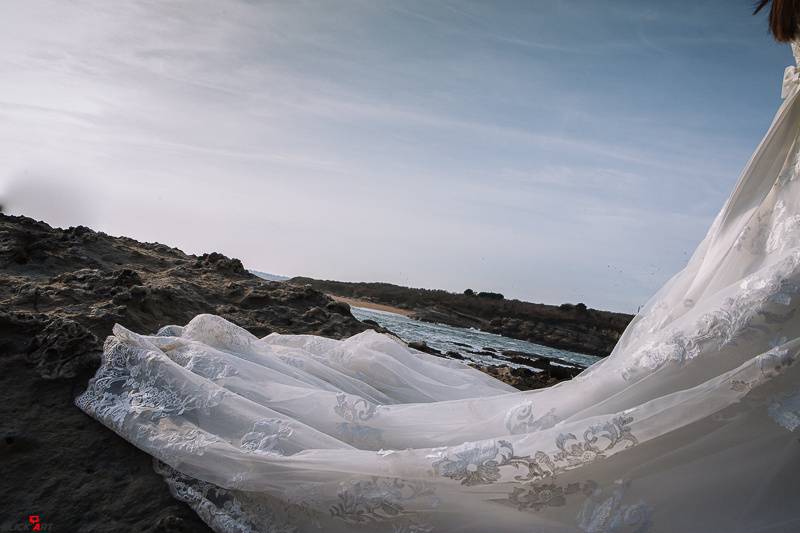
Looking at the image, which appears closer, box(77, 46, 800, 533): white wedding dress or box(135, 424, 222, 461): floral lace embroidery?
box(77, 46, 800, 533): white wedding dress

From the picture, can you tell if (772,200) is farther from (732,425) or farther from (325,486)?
(325,486)

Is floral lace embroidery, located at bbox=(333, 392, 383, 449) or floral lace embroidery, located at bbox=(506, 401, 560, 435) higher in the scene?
floral lace embroidery, located at bbox=(506, 401, 560, 435)

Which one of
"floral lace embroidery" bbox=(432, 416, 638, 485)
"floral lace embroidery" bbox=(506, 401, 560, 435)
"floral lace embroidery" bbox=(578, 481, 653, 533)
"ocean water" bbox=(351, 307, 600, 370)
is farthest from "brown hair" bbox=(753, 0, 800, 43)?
"ocean water" bbox=(351, 307, 600, 370)

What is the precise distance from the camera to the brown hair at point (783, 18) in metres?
2.50

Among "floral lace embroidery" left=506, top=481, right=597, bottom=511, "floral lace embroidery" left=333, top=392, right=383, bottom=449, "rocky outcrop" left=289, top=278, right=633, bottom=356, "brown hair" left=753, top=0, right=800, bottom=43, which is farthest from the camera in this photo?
"rocky outcrop" left=289, top=278, right=633, bottom=356

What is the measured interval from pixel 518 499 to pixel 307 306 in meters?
4.63

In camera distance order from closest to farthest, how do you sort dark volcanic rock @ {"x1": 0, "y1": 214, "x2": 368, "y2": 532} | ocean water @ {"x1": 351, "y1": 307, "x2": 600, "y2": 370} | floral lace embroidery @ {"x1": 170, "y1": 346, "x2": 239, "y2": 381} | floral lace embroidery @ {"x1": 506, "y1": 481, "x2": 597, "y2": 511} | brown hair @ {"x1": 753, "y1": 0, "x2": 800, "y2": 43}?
1. floral lace embroidery @ {"x1": 506, "y1": 481, "x2": 597, "y2": 511}
2. dark volcanic rock @ {"x1": 0, "y1": 214, "x2": 368, "y2": 532}
3. brown hair @ {"x1": 753, "y1": 0, "x2": 800, "y2": 43}
4. floral lace embroidery @ {"x1": 170, "y1": 346, "x2": 239, "y2": 381}
5. ocean water @ {"x1": 351, "y1": 307, "x2": 600, "y2": 370}

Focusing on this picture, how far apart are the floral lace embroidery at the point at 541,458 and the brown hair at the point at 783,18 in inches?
81.2

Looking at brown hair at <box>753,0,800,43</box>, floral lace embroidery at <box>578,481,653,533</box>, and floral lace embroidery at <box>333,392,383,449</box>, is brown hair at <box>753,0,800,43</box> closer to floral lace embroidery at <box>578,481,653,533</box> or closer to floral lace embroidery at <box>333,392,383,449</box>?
floral lace embroidery at <box>578,481,653,533</box>

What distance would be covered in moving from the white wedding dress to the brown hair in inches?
9.6

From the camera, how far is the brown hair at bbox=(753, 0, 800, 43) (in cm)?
250

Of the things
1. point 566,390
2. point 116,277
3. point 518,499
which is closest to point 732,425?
point 566,390

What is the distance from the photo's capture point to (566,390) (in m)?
Answer: 2.60

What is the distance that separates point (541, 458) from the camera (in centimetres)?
209
